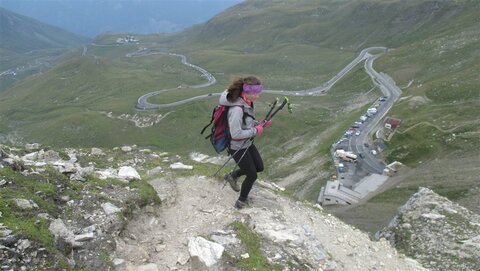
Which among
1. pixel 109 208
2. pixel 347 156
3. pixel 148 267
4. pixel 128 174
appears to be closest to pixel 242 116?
pixel 109 208

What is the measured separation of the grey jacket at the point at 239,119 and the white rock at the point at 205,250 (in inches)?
126

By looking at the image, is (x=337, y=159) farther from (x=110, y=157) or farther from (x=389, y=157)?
(x=110, y=157)

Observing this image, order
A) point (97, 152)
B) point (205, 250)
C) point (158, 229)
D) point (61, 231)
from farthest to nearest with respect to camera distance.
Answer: point (97, 152), point (158, 229), point (205, 250), point (61, 231)

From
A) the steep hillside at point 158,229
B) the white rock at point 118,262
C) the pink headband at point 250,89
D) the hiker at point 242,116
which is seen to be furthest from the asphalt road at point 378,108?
the white rock at point 118,262

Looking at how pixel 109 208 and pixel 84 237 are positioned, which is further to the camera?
pixel 109 208

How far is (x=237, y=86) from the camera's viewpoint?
12.0 metres

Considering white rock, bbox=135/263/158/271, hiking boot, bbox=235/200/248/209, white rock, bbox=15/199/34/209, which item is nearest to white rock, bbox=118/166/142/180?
hiking boot, bbox=235/200/248/209

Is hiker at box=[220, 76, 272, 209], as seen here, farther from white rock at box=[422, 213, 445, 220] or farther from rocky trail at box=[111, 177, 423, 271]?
white rock at box=[422, 213, 445, 220]

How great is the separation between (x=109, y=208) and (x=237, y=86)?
5262 millimetres

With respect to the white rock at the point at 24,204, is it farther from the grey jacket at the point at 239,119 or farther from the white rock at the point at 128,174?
the grey jacket at the point at 239,119

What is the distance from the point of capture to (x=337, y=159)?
78.8 m

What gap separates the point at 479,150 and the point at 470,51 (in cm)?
8529

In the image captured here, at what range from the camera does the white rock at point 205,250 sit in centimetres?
1059

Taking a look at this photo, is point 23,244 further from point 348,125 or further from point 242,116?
point 348,125
